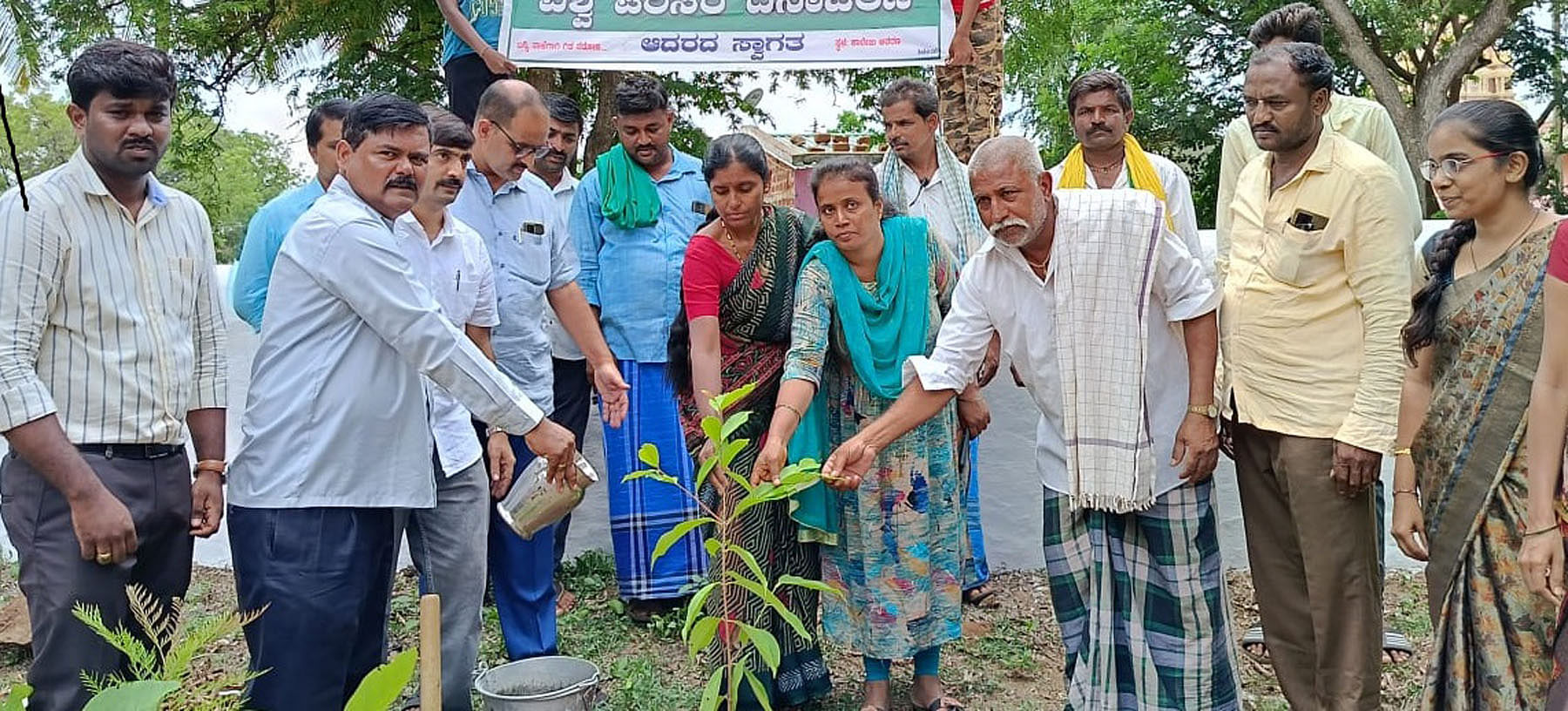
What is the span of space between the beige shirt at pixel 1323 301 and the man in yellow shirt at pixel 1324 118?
300 mm

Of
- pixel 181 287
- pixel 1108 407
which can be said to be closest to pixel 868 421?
pixel 1108 407

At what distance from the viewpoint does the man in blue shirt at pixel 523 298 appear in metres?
3.83

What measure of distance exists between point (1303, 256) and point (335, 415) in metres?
2.22

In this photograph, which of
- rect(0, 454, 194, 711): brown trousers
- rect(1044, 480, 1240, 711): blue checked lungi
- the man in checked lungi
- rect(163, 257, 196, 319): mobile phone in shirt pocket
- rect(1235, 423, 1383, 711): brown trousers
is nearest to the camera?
rect(0, 454, 194, 711): brown trousers

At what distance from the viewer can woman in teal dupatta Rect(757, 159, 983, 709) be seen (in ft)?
10.6

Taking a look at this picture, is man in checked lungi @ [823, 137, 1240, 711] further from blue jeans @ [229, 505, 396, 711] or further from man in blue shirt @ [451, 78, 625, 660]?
man in blue shirt @ [451, 78, 625, 660]

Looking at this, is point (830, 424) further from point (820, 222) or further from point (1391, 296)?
point (1391, 296)

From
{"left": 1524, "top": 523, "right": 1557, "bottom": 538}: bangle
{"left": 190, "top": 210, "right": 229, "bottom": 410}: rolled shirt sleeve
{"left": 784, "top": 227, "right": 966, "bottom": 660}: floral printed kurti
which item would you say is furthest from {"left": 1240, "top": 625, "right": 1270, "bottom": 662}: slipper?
{"left": 190, "top": 210, "right": 229, "bottom": 410}: rolled shirt sleeve

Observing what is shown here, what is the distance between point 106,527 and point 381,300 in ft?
2.27

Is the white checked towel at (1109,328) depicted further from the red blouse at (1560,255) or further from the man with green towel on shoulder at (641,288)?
the man with green towel on shoulder at (641,288)

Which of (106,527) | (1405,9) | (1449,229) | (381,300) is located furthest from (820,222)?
(1405,9)

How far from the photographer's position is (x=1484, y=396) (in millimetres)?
2695

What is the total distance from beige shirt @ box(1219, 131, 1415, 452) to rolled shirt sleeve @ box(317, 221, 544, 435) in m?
1.76

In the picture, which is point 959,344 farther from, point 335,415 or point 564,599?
point 564,599
